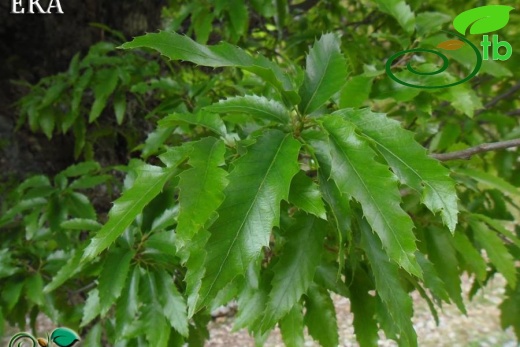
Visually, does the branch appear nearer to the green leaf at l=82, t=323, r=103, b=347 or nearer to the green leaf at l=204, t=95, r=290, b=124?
the green leaf at l=204, t=95, r=290, b=124

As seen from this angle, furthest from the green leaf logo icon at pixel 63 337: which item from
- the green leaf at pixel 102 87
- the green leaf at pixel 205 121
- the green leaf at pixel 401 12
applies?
the green leaf at pixel 401 12

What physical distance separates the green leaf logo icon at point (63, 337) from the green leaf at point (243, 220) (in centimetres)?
68

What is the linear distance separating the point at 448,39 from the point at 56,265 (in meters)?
0.91

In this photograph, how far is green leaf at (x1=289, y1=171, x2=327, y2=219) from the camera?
56cm

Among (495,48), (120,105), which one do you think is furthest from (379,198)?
Answer: (120,105)

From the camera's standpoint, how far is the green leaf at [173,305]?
80cm

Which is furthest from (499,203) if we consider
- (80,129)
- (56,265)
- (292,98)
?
(80,129)

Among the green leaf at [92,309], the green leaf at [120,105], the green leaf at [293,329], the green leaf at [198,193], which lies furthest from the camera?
the green leaf at [120,105]

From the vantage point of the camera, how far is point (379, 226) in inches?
19.9

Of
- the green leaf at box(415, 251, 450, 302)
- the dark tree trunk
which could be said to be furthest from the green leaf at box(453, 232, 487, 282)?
the dark tree trunk

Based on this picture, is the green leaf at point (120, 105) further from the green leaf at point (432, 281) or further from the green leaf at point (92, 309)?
the green leaf at point (432, 281)

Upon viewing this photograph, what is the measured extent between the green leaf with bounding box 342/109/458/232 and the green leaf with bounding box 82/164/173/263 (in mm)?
239

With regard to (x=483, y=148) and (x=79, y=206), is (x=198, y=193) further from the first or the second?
(x=79, y=206)

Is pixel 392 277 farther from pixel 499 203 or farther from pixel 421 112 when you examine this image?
pixel 499 203
